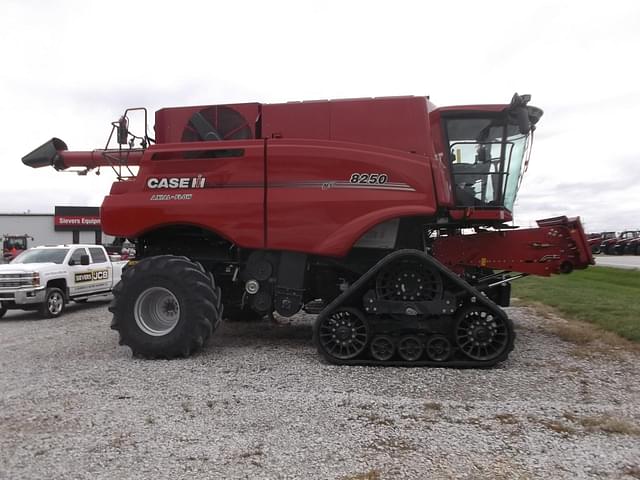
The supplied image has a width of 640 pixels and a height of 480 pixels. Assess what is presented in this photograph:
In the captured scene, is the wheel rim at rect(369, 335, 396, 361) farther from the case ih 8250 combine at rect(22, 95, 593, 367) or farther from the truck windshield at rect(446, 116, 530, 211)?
the truck windshield at rect(446, 116, 530, 211)

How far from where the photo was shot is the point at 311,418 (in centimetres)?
428

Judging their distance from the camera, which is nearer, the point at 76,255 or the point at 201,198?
the point at 201,198

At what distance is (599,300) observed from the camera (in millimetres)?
10883

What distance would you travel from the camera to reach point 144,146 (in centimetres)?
756

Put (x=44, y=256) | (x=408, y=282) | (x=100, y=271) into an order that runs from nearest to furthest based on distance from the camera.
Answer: (x=408, y=282)
(x=44, y=256)
(x=100, y=271)

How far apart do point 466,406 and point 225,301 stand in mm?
4147

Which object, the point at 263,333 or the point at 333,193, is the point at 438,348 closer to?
the point at 333,193

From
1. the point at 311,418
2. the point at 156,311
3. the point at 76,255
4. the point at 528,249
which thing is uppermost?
the point at 528,249

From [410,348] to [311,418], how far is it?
6.93ft

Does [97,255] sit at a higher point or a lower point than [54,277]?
higher

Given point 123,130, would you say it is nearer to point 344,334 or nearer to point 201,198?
point 201,198

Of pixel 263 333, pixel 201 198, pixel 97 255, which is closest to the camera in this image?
pixel 201 198

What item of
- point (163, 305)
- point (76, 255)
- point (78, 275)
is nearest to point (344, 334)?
point (163, 305)

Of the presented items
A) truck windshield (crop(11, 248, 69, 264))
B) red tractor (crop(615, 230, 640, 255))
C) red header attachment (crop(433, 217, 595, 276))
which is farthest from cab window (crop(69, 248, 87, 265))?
red tractor (crop(615, 230, 640, 255))
